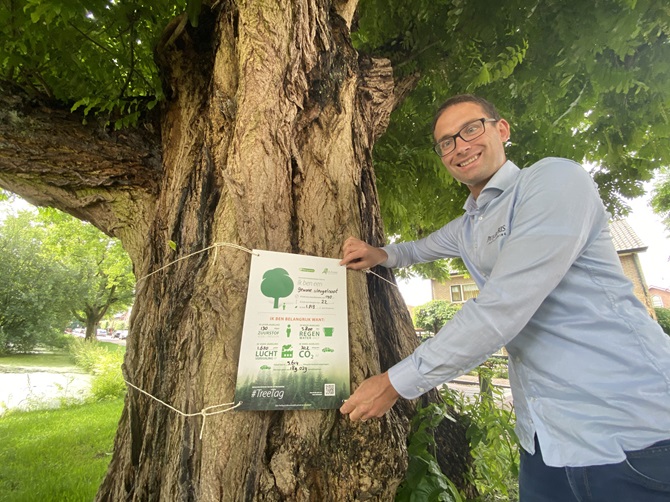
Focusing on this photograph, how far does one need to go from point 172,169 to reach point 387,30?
2053mm

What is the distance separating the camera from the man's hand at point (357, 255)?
1776 mm

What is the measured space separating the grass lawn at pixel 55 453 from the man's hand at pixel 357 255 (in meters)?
4.48

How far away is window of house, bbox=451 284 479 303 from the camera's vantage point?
78.1 ft

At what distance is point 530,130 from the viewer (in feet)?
12.0

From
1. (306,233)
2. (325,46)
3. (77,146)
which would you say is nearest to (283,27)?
(325,46)

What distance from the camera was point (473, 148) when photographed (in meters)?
1.80

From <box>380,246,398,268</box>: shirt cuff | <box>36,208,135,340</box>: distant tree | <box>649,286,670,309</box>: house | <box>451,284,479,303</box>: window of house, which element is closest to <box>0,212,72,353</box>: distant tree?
<box>36,208,135,340</box>: distant tree

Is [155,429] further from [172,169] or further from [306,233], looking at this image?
[172,169]

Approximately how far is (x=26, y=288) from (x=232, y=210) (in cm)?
3128

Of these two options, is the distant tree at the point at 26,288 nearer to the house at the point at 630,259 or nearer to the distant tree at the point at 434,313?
the distant tree at the point at 434,313

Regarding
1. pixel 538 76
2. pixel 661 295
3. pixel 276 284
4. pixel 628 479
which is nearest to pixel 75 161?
pixel 276 284

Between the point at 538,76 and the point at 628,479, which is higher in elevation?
the point at 538,76

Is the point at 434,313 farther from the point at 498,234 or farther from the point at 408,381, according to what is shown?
the point at 408,381

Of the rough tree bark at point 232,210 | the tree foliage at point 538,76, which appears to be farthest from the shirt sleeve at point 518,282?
the tree foliage at point 538,76
